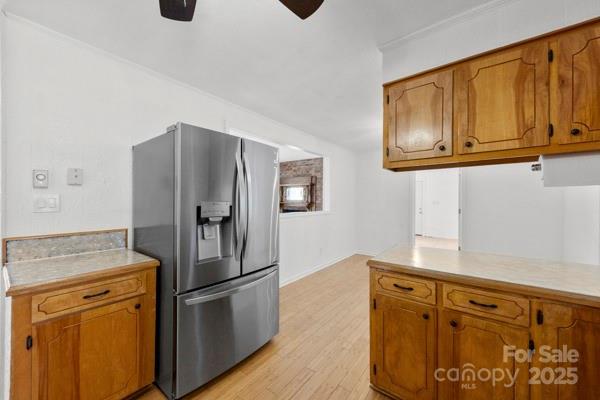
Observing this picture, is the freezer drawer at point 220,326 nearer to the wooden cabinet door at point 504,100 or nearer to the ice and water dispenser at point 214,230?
the ice and water dispenser at point 214,230

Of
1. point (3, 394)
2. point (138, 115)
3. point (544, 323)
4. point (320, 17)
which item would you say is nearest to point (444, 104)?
point (320, 17)

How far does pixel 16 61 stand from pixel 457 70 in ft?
9.35

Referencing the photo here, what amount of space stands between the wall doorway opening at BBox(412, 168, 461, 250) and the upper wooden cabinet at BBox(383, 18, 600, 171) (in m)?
6.35

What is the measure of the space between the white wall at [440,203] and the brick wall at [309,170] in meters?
3.71

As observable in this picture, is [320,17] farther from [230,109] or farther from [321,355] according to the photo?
[321,355]

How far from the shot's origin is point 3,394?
125cm

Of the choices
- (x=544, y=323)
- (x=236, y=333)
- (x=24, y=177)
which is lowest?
(x=236, y=333)

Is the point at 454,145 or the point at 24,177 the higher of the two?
the point at 454,145

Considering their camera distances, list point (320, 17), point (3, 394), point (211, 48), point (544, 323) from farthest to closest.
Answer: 1. point (211, 48)
2. point (320, 17)
3. point (3, 394)
4. point (544, 323)

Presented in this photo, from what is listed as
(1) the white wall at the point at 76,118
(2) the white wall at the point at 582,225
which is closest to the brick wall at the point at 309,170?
(1) the white wall at the point at 76,118

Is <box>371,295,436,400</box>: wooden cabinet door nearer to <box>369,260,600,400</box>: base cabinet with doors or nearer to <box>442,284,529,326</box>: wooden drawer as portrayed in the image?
<box>369,260,600,400</box>: base cabinet with doors

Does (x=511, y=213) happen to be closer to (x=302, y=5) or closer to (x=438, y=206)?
(x=302, y=5)

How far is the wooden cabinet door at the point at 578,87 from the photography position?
1203mm

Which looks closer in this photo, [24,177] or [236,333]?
[24,177]
